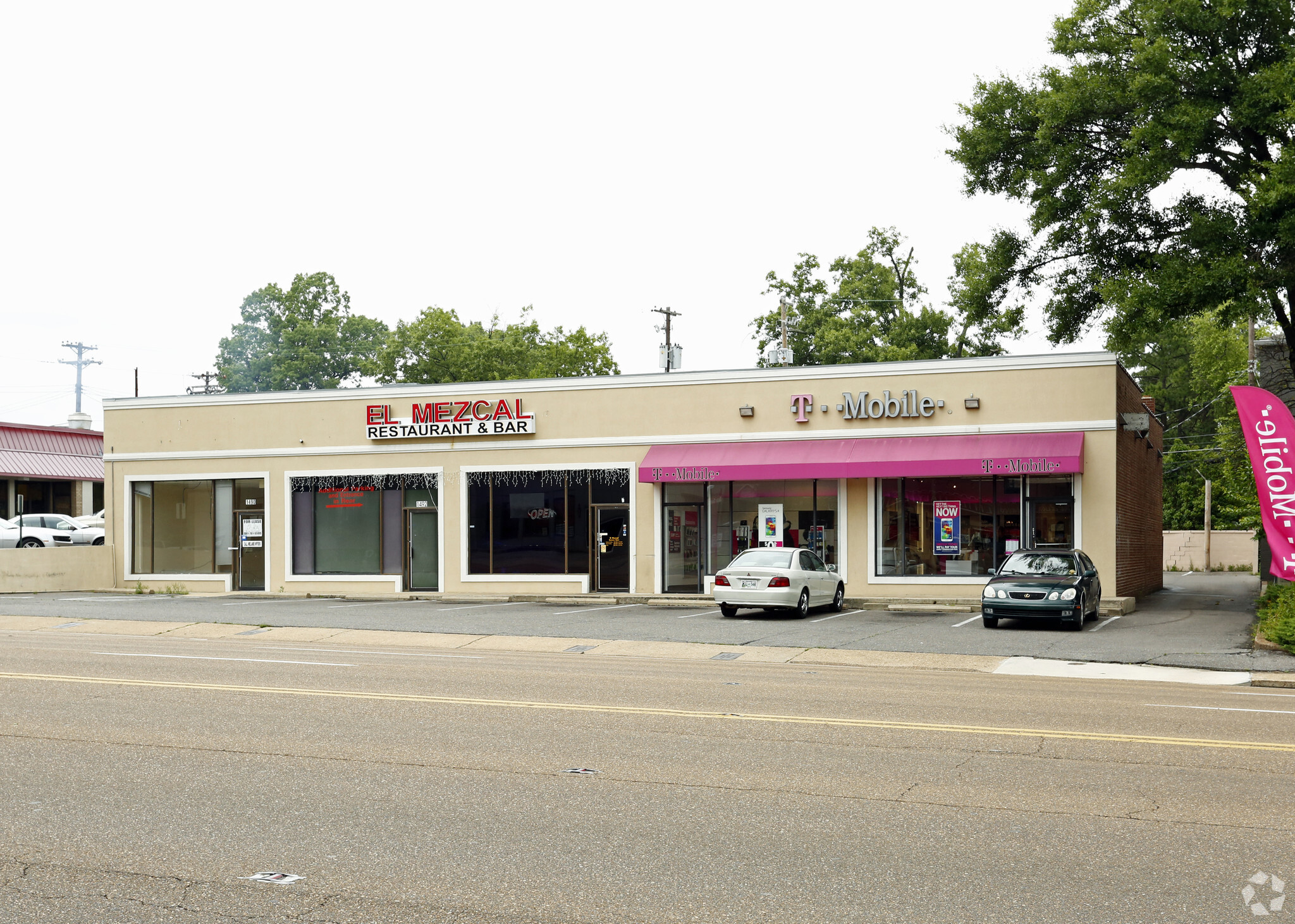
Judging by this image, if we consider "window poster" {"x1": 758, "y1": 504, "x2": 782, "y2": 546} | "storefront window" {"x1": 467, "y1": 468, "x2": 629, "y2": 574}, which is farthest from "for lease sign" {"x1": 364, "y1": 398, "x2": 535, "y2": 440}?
"window poster" {"x1": 758, "y1": 504, "x2": 782, "y2": 546}

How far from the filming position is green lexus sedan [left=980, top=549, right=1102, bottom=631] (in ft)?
67.1

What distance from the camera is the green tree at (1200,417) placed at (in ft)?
154

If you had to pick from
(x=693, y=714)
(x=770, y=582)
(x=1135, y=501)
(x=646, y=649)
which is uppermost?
(x=1135, y=501)

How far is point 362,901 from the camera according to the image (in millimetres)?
5539

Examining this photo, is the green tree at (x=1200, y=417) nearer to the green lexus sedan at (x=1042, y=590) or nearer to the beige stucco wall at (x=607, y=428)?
the beige stucco wall at (x=607, y=428)

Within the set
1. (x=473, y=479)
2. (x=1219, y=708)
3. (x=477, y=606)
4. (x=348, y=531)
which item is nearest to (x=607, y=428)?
(x=473, y=479)

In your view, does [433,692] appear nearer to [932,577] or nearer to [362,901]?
[362,901]

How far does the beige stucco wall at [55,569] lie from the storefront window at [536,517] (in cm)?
1131

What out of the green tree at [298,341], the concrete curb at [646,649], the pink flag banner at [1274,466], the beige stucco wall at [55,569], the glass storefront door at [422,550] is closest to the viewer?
the concrete curb at [646,649]

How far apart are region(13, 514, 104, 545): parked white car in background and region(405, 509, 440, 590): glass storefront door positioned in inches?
630

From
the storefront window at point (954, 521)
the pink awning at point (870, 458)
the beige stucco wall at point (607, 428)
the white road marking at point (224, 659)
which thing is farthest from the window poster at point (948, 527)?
the white road marking at point (224, 659)

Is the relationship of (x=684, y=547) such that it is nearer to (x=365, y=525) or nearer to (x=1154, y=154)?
(x=365, y=525)

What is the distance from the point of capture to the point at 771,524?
28.0 m

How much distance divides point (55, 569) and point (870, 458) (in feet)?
73.8
